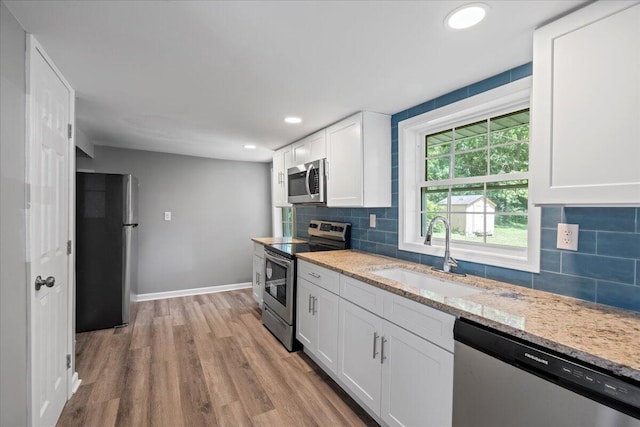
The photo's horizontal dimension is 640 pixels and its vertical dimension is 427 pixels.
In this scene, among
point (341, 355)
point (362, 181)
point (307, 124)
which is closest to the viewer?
point (341, 355)

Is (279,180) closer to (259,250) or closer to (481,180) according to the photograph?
(259,250)

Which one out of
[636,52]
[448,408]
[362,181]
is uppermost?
[636,52]

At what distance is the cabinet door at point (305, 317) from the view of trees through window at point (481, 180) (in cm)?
109

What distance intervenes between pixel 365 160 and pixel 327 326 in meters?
1.35

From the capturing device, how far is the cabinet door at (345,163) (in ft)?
8.18

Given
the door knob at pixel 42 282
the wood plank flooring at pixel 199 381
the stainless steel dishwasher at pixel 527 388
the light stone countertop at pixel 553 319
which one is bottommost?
the wood plank flooring at pixel 199 381

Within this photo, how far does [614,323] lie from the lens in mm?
1119

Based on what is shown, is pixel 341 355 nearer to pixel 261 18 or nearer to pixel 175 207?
pixel 261 18

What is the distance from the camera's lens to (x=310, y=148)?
10.5 feet

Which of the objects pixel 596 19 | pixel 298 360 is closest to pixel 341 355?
pixel 298 360

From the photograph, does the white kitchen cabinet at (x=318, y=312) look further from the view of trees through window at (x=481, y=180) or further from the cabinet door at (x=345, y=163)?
the view of trees through window at (x=481, y=180)

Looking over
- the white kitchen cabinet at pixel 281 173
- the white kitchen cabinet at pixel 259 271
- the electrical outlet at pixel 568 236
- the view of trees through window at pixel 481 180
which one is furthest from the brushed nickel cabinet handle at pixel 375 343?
the white kitchen cabinet at pixel 281 173

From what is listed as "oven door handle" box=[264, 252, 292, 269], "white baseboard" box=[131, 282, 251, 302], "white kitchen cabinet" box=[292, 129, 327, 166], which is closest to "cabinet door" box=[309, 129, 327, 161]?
"white kitchen cabinet" box=[292, 129, 327, 166]

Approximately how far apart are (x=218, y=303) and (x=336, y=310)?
2.59 meters
